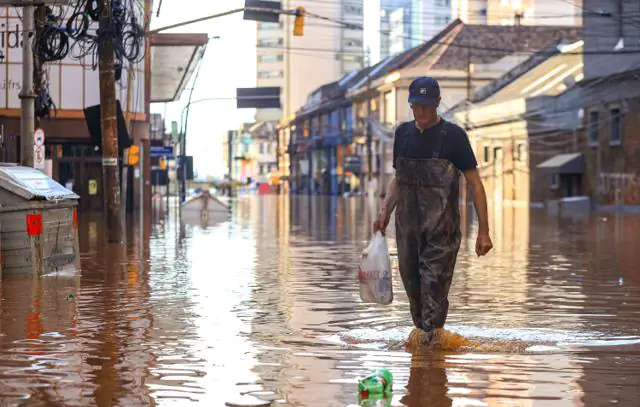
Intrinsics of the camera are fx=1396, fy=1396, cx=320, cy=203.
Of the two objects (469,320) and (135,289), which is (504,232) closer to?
(135,289)

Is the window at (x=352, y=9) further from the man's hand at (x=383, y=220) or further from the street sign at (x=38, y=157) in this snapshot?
the man's hand at (x=383, y=220)

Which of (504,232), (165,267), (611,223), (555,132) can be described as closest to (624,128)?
(555,132)

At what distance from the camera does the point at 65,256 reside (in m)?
18.2

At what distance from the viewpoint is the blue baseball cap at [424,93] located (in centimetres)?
1001

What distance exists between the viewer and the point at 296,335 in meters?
11.2

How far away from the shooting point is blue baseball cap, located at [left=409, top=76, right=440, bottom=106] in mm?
10008

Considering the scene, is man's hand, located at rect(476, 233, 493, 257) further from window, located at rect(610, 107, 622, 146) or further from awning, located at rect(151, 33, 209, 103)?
window, located at rect(610, 107, 622, 146)

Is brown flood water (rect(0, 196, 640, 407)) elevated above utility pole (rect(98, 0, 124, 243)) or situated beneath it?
situated beneath

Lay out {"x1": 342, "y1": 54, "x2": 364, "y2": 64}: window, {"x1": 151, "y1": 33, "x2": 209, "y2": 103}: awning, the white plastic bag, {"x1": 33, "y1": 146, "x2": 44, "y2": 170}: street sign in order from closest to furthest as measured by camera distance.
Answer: the white plastic bag < {"x1": 33, "y1": 146, "x2": 44, "y2": 170}: street sign < {"x1": 151, "y1": 33, "x2": 209, "y2": 103}: awning < {"x1": 342, "y1": 54, "x2": 364, "y2": 64}: window

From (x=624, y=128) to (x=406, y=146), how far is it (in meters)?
54.9

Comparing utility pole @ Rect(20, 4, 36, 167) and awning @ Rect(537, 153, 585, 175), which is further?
awning @ Rect(537, 153, 585, 175)

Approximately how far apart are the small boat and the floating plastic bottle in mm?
37034

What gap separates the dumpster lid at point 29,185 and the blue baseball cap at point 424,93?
798cm

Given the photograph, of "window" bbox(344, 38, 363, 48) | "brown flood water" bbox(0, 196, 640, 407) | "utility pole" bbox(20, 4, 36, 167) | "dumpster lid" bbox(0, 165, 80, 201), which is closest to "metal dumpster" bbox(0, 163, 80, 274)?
"dumpster lid" bbox(0, 165, 80, 201)
